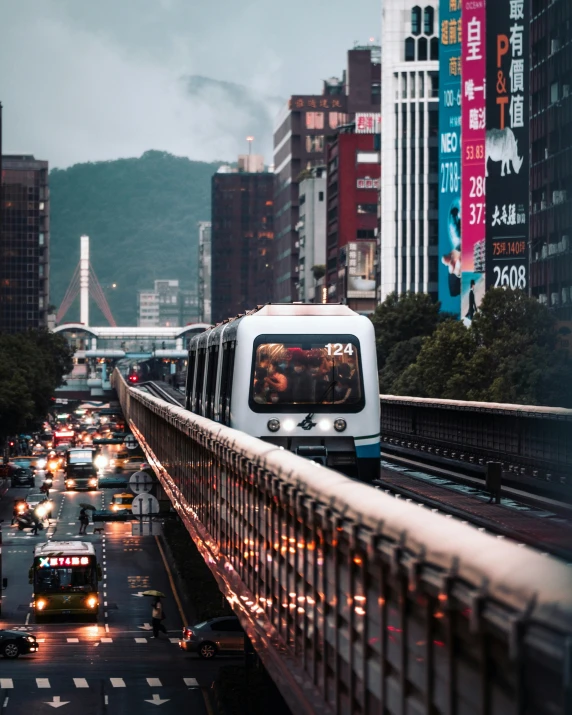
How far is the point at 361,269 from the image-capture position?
179 metres

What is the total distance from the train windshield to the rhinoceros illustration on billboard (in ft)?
287

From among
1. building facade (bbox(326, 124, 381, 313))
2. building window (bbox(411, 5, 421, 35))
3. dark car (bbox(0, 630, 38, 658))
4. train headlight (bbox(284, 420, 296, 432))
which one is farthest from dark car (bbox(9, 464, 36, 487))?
train headlight (bbox(284, 420, 296, 432))

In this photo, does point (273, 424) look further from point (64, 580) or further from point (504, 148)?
point (504, 148)

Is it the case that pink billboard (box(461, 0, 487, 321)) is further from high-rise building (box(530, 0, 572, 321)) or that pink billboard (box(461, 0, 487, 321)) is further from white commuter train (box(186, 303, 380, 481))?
white commuter train (box(186, 303, 380, 481))

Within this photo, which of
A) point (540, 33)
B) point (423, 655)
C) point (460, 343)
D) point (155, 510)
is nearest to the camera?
point (423, 655)

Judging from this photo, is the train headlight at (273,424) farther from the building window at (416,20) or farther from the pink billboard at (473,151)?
the building window at (416,20)

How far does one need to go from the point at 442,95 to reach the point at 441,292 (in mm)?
19965

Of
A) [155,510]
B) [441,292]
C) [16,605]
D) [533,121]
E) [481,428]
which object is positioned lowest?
[16,605]

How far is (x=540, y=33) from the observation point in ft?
351

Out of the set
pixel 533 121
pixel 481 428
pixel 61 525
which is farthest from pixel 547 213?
pixel 481 428

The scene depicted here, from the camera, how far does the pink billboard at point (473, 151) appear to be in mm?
112375

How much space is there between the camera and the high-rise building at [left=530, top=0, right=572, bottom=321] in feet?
341

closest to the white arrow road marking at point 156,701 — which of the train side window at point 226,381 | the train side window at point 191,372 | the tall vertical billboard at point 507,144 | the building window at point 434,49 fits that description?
the train side window at point 191,372

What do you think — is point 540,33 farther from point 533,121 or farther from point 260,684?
point 260,684
